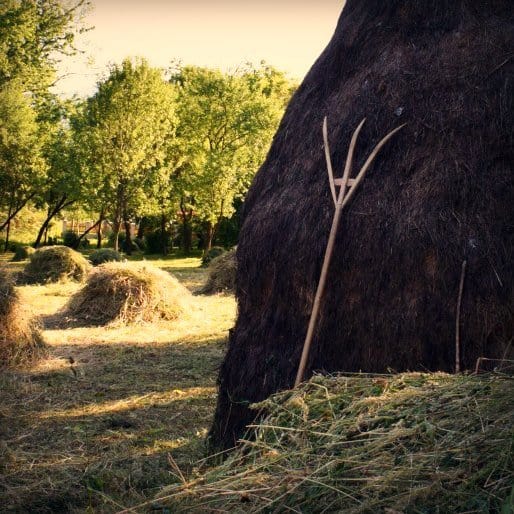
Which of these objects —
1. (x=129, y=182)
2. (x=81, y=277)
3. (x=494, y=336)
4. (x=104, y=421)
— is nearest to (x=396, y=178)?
(x=494, y=336)

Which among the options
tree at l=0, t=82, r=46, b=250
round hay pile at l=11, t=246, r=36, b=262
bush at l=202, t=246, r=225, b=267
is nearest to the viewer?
bush at l=202, t=246, r=225, b=267

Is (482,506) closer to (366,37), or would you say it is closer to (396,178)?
(396,178)

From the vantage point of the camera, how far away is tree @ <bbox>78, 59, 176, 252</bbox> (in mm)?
35062

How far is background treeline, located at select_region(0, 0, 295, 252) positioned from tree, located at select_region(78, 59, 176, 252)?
0.05m

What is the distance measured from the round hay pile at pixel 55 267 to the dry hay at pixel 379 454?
19795 mm

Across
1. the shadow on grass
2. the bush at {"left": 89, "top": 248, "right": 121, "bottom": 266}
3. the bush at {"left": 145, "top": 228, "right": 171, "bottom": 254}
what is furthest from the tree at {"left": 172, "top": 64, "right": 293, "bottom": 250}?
the shadow on grass

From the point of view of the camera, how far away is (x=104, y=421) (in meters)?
8.43

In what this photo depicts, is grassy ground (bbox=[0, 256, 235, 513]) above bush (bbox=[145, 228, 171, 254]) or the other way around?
the other way around

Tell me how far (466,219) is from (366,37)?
240 centimetres

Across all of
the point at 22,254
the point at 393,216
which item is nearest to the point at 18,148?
the point at 22,254

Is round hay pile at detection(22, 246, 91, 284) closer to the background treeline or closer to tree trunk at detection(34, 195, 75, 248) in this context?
the background treeline

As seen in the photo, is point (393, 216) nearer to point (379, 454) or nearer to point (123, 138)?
point (379, 454)

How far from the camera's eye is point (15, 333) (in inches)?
455

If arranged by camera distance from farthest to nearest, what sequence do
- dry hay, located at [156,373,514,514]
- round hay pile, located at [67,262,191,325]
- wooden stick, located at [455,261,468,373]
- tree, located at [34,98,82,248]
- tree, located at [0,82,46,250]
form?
tree, located at [34,98,82,248] → tree, located at [0,82,46,250] → round hay pile, located at [67,262,191,325] → wooden stick, located at [455,261,468,373] → dry hay, located at [156,373,514,514]
